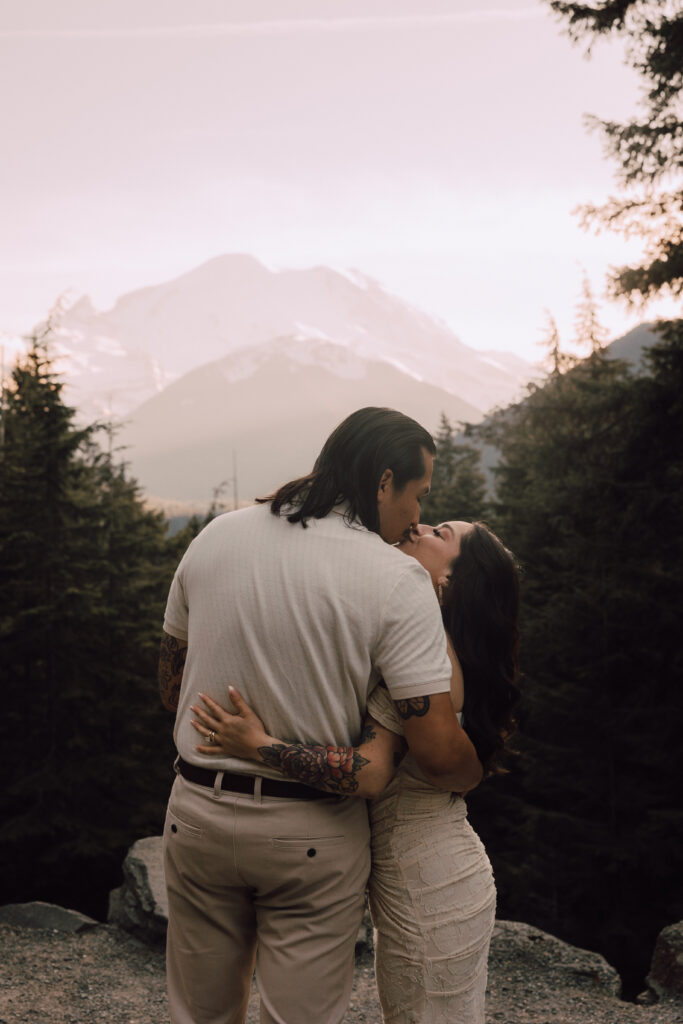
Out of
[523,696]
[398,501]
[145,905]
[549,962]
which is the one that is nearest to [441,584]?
[398,501]

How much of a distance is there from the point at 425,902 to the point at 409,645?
0.71 meters

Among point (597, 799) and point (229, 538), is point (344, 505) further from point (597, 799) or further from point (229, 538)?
point (597, 799)

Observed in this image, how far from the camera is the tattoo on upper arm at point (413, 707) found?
6.25 ft

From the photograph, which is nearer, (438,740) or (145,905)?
(438,740)

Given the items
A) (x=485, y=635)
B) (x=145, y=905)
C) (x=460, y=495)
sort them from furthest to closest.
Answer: (x=460, y=495) < (x=145, y=905) < (x=485, y=635)

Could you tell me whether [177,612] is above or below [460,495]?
below

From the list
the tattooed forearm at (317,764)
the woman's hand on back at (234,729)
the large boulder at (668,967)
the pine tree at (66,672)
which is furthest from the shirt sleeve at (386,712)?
the pine tree at (66,672)

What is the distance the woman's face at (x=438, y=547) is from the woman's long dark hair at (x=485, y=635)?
1.2 inches

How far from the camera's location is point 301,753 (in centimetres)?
192

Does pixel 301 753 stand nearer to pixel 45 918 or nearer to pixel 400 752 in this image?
pixel 400 752

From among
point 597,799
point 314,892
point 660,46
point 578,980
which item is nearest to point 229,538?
point 314,892

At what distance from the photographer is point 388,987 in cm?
216

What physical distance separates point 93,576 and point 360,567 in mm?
15242

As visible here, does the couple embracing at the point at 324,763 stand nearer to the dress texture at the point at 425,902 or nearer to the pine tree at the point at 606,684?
the dress texture at the point at 425,902
